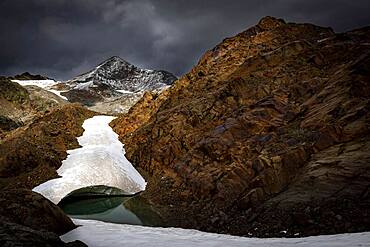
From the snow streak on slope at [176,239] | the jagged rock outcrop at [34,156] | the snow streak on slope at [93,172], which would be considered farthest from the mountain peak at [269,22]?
the snow streak on slope at [176,239]

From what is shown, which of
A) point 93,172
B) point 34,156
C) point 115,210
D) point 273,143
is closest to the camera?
point 273,143

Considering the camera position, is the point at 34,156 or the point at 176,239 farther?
the point at 34,156

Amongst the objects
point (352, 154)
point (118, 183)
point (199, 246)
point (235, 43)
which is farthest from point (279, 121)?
point (235, 43)

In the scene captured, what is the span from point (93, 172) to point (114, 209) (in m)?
7.95

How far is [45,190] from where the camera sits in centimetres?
2814

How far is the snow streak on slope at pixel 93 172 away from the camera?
95.1ft

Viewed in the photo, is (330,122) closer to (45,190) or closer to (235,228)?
(235,228)

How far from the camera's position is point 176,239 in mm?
13031

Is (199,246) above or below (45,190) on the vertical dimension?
below

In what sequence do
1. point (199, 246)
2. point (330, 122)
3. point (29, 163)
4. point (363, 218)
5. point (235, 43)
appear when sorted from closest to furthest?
1. point (199, 246)
2. point (363, 218)
3. point (330, 122)
4. point (29, 163)
5. point (235, 43)

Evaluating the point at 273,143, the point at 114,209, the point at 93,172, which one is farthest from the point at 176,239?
the point at 93,172

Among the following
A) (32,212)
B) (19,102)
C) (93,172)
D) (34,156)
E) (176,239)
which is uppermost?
(19,102)

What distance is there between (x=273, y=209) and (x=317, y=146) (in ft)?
18.1

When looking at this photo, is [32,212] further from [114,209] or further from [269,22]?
[269,22]
